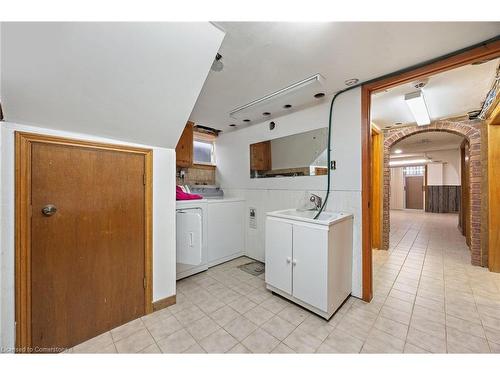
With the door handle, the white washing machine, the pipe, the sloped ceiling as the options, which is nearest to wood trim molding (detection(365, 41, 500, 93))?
the pipe

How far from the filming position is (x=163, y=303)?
1791mm

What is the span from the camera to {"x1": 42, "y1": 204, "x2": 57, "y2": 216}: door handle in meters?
1.25

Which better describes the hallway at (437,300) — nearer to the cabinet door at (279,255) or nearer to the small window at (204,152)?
the cabinet door at (279,255)

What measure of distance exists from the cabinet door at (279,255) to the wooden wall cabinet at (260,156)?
3.55 ft

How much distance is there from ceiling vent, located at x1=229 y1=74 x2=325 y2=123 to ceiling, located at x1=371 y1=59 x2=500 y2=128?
907mm

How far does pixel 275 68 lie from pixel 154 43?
975 millimetres

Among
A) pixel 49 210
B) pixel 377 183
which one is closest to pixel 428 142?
Result: pixel 377 183

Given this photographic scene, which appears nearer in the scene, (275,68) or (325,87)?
(275,68)

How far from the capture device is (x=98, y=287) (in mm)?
1465

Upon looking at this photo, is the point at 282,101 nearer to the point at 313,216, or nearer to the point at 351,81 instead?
the point at 351,81

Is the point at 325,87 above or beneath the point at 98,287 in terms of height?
above

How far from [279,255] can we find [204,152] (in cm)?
243

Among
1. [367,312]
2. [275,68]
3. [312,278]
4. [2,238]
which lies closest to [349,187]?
[312,278]

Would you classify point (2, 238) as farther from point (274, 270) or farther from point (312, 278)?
point (312, 278)
